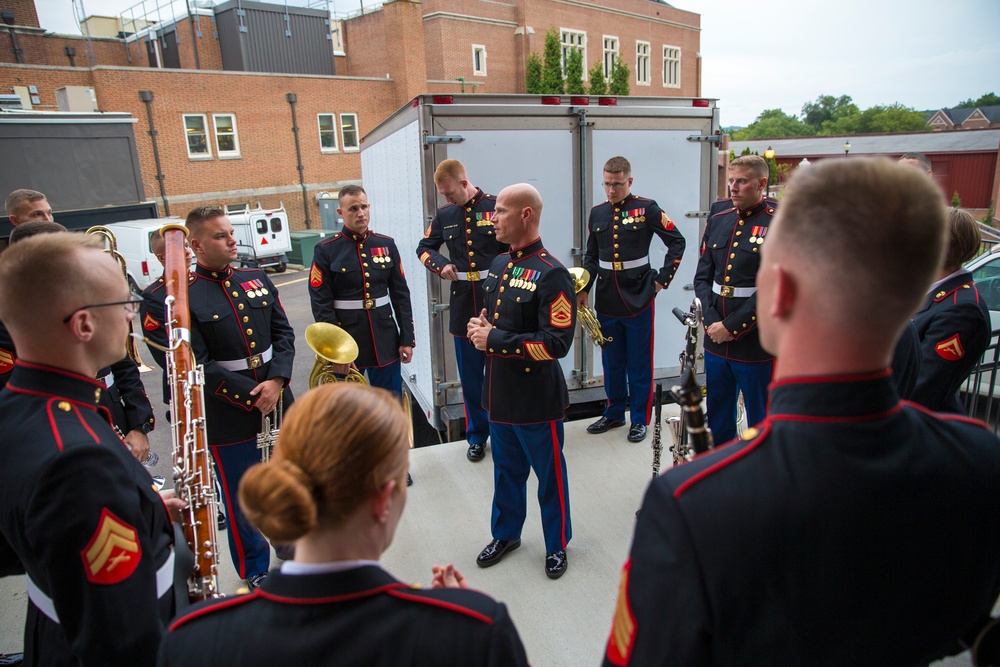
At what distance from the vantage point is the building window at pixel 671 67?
4747 centimetres

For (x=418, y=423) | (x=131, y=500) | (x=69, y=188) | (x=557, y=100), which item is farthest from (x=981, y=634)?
(x=69, y=188)

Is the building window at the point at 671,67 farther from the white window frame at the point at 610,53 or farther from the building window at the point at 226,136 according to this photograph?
the building window at the point at 226,136

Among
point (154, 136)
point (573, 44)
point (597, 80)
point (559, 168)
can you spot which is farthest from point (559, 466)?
point (573, 44)

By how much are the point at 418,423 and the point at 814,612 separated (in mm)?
6284

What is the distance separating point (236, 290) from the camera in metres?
3.88

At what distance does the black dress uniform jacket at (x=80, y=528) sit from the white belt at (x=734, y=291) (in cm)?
406

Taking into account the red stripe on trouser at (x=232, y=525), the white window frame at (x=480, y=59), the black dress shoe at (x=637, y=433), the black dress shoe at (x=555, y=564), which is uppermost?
the white window frame at (x=480, y=59)

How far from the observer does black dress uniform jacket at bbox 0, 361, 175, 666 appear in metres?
1.59

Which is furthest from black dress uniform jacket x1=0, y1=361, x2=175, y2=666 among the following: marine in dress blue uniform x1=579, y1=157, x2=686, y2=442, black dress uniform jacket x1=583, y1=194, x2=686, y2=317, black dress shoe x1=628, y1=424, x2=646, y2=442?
black dress uniform jacket x1=583, y1=194, x2=686, y2=317

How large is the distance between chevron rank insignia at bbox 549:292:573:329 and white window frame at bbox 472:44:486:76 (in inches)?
1417

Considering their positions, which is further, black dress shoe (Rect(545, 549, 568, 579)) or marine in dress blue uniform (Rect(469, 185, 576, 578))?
black dress shoe (Rect(545, 549, 568, 579))

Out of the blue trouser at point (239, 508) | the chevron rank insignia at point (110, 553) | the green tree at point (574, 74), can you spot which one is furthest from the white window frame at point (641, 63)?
the chevron rank insignia at point (110, 553)

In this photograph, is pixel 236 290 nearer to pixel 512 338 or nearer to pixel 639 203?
pixel 512 338

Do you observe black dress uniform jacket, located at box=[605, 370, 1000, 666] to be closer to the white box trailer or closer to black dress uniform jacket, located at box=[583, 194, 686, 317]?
black dress uniform jacket, located at box=[583, 194, 686, 317]
